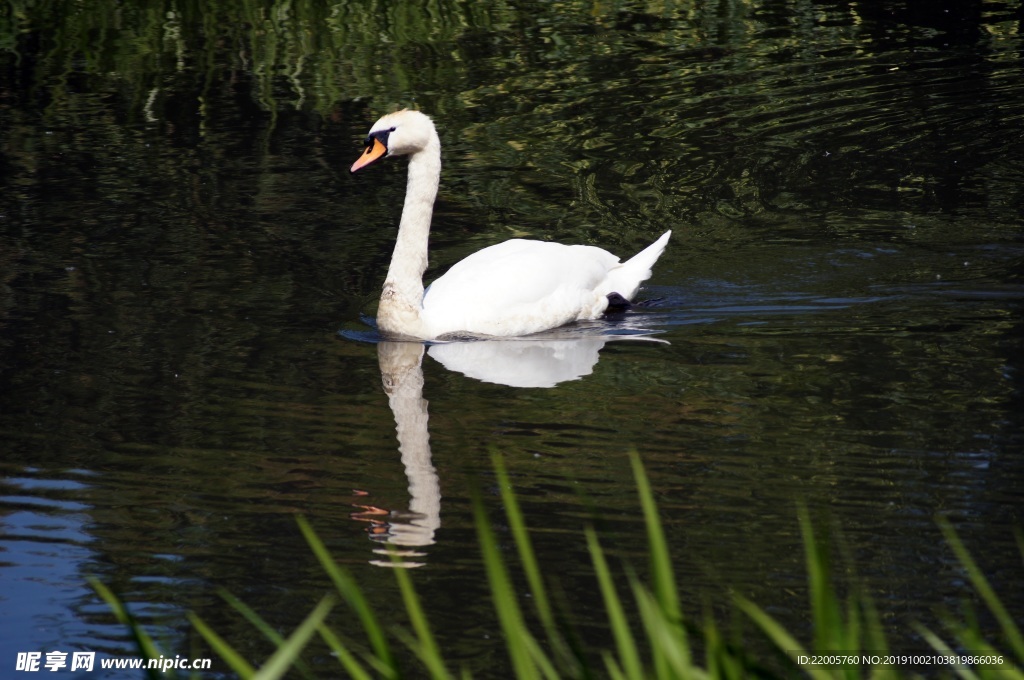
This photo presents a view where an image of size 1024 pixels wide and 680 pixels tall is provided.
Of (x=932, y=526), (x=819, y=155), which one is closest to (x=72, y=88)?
(x=819, y=155)

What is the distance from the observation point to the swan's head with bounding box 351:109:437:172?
293 inches

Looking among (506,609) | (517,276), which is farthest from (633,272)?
(506,609)

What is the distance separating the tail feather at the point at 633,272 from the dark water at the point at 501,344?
0.19 m

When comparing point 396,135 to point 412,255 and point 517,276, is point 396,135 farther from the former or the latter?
point 517,276

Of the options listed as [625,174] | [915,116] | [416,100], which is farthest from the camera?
[416,100]

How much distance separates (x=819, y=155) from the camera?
33.6 feet

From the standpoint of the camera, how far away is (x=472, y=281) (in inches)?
289

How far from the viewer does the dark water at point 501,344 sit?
4.78m

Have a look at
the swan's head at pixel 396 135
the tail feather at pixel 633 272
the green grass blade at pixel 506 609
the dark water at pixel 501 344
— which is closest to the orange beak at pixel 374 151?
the swan's head at pixel 396 135

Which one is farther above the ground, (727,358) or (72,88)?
(72,88)

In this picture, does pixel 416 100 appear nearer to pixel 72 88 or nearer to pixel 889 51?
pixel 72 88

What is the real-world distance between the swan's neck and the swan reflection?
13cm

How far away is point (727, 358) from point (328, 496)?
2262 mm

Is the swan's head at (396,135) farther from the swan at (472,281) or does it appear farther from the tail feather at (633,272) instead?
the tail feather at (633,272)
